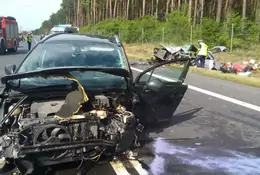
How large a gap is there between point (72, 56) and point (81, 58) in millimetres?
146

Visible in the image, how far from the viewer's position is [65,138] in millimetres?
3691

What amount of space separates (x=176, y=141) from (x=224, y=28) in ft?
57.2

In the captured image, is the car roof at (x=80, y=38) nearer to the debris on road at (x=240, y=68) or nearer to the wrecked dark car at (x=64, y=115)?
the wrecked dark car at (x=64, y=115)

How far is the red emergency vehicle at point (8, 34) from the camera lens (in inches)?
957

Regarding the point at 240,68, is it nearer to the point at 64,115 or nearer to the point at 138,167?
the point at 138,167

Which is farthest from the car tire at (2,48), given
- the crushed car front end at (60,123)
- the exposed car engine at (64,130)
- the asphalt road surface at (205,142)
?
the exposed car engine at (64,130)

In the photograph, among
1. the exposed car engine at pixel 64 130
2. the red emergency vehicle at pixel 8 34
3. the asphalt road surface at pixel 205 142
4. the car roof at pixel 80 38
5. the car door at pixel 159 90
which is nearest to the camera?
the exposed car engine at pixel 64 130

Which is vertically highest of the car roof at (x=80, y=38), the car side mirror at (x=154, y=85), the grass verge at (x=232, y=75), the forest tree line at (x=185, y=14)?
the forest tree line at (x=185, y=14)

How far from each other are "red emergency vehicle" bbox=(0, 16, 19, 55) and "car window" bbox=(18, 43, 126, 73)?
20439 mm

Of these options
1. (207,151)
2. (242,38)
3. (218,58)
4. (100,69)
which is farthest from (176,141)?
(242,38)

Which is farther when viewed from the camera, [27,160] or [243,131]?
[243,131]

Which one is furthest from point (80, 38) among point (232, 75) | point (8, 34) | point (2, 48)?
point (8, 34)

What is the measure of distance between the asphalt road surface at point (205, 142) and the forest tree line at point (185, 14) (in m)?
13.1

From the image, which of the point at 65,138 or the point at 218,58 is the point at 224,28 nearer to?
the point at 218,58
